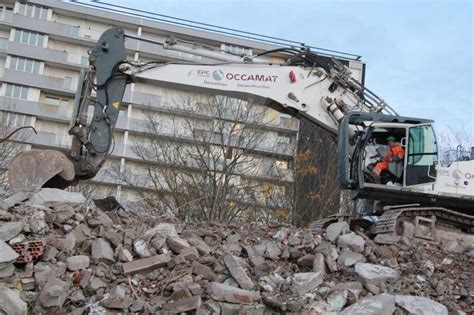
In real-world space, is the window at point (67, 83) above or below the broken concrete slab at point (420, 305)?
above

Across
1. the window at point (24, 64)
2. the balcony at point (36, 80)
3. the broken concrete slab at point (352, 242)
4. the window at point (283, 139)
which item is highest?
the window at point (24, 64)

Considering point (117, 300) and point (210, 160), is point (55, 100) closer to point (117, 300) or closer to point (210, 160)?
point (210, 160)

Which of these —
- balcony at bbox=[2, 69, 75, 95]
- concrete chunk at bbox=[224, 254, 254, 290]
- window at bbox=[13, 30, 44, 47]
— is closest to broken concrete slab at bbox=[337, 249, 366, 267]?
concrete chunk at bbox=[224, 254, 254, 290]

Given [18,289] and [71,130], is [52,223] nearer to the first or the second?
[18,289]

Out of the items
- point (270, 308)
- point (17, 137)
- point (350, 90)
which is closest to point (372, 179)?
point (350, 90)

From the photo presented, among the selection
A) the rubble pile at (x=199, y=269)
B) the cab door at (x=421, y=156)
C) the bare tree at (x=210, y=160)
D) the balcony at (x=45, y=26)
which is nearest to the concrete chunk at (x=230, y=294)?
the rubble pile at (x=199, y=269)

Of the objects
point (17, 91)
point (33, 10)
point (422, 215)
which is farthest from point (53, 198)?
point (33, 10)

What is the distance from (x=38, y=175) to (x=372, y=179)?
618 cm

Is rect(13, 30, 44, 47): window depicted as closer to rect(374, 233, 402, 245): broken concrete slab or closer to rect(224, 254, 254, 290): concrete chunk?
rect(374, 233, 402, 245): broken concrete slab

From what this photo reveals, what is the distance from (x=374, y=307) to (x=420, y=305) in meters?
0.72

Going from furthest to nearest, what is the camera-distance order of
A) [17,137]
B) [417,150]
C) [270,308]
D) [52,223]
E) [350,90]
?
[17,137]
[350,90]
[417,150]
[52,223]
[270,308]

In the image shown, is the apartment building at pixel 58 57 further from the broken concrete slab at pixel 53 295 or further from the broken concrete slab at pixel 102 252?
the broken concrete slab at pixel 53 295

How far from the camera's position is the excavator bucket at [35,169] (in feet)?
30.3

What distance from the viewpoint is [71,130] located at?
978cm
